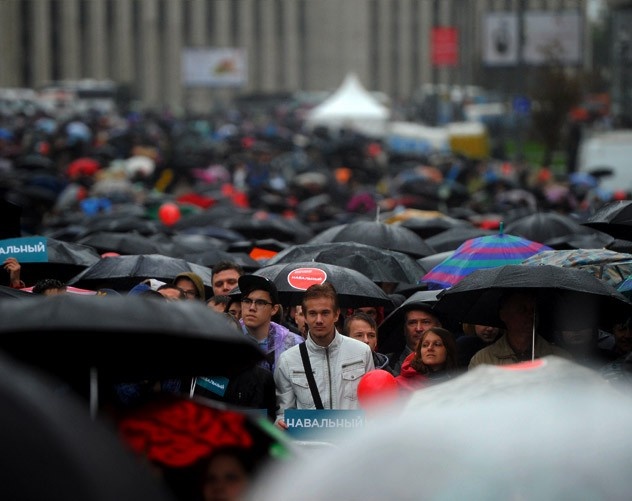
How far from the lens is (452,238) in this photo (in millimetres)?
14523

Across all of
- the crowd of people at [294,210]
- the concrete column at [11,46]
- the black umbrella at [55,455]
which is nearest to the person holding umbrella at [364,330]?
the crowd of people at [294,210]

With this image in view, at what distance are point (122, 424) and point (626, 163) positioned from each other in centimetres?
3000

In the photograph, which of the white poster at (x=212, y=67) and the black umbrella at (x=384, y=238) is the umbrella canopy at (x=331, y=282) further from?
the white poster at (x=212, y=67)

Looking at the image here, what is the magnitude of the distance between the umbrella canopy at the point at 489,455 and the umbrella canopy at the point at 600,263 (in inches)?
242

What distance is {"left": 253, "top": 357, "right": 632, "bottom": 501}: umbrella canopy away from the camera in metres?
3.16

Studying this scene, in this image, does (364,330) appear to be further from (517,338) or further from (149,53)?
(149,53)

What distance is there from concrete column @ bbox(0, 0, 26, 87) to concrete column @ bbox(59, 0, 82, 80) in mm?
2794

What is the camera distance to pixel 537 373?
373 centimetres

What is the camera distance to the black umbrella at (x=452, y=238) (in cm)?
1437

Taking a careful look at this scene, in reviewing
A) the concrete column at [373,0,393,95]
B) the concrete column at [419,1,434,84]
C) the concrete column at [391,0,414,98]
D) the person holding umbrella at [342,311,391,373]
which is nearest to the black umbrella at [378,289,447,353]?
the person holding umbrella at [342,311,391,373]

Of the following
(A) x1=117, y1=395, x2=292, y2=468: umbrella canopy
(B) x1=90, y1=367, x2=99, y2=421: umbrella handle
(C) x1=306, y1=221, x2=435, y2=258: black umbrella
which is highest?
(B) x1=90, y1=367, x2=99, y2=421: umbrella handle

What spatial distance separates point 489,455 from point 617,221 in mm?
7123

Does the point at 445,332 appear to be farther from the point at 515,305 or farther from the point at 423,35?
the point at 423,35

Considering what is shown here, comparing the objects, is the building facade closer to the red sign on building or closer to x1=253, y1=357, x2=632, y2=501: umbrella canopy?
the red sign on building
